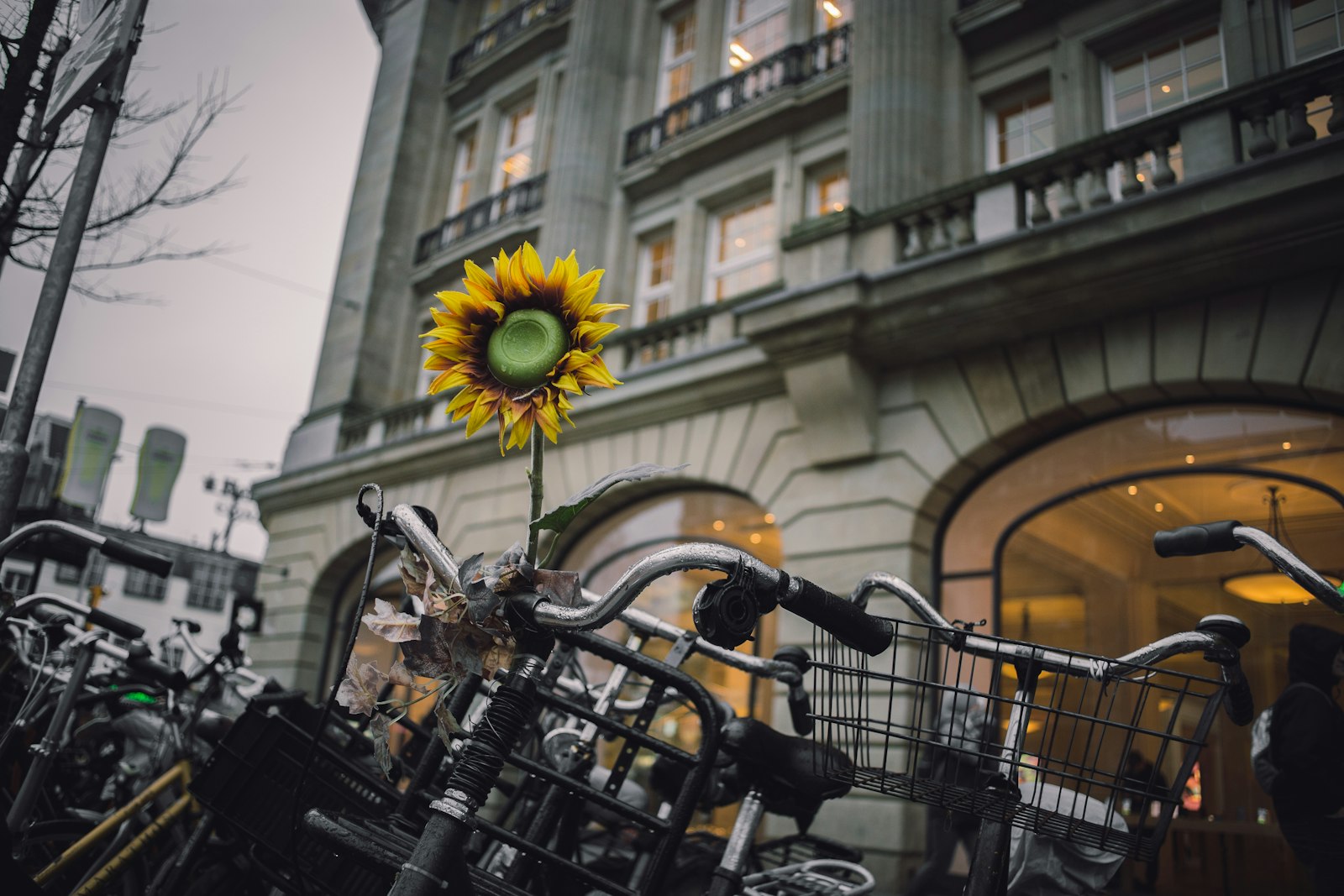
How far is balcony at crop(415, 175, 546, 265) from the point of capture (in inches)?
530

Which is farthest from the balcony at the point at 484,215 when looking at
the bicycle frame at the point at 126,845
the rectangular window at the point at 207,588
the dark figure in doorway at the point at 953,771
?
the rectangular window at the point at 207,588

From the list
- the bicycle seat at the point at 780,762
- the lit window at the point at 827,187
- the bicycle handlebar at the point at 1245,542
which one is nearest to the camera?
the bicycle handlebar at the point at 1245,542

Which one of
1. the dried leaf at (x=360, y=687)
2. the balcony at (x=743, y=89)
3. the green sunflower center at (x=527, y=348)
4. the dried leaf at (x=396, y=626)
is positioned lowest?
the dried leaf at (x=360, y=687)

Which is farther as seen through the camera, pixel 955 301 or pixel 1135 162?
pixel 955 301

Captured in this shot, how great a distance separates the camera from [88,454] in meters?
13.2

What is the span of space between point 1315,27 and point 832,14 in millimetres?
5089

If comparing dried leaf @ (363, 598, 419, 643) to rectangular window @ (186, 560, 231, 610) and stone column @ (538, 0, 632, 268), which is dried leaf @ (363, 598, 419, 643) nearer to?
stone column @ (538, 0, 632, 268)

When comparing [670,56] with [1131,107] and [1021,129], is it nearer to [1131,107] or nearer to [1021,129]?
[1021,129]

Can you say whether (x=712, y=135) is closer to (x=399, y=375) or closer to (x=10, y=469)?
(x=399, y=375)

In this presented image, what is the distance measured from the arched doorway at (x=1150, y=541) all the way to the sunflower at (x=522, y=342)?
5799 mm

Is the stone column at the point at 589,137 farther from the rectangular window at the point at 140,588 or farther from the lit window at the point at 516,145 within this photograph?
the rectangular window at the point at 140,588

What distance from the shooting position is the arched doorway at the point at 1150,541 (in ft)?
19.1

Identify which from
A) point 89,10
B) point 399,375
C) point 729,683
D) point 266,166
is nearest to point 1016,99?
point 729,683

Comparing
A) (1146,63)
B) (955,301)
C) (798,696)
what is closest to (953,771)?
(798,696)
